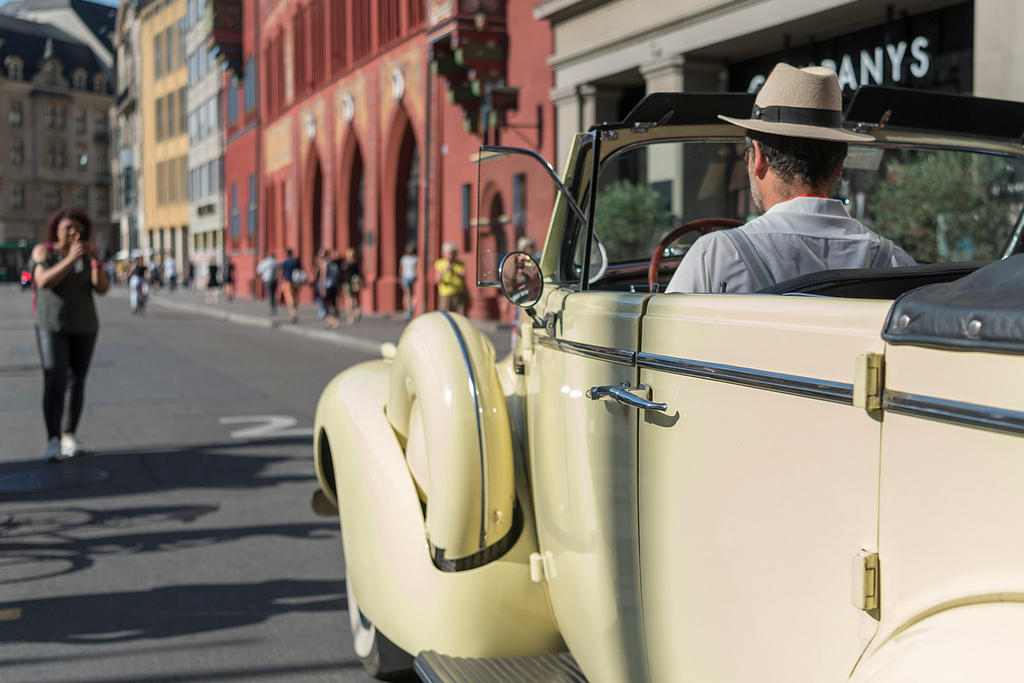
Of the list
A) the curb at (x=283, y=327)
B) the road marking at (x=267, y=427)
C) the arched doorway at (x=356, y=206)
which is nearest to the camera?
the road marking at (x=267, y=427)

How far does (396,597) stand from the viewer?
2959 mm

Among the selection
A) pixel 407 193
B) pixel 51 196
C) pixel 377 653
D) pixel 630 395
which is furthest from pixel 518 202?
pixel 51 196

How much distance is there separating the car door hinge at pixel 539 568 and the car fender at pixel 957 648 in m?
1.38

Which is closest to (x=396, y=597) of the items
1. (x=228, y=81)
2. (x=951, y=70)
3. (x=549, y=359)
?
(x=549, y=359)

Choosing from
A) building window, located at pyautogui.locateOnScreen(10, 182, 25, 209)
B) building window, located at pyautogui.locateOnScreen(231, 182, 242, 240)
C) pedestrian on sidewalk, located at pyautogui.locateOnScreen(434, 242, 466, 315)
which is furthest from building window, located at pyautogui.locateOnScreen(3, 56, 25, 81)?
pedestrian on sidewalk, located at pyautogui.locateOnScreen(434, 242, 466, 315)

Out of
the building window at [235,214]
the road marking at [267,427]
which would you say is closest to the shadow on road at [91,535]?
the road marking at [267,427]

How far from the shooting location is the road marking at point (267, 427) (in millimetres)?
8422

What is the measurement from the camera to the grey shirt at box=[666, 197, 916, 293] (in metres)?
2.21

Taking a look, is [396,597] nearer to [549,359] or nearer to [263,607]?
[549,359]

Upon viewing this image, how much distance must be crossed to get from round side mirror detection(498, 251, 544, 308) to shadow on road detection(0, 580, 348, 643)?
2.04 meters

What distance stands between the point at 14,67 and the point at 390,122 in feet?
285

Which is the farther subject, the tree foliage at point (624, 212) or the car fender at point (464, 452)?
the tree foliage at point (624, 212)

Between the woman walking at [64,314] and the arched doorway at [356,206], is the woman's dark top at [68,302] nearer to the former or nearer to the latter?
the woman walking at [64,314]

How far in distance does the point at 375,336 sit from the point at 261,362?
498 cm
